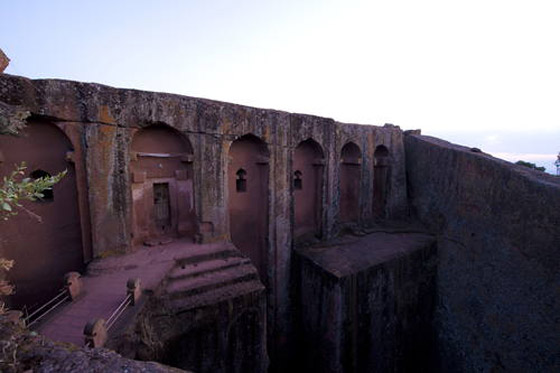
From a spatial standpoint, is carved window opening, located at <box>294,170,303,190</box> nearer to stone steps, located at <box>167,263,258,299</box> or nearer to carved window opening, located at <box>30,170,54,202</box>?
stone steps, located at <box>167,263,258,299</box>

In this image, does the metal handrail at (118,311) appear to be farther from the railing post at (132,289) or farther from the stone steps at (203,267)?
the stone steps at (203,267)

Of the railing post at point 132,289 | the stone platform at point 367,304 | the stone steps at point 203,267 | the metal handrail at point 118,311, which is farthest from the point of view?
the stone platform at point 367,304

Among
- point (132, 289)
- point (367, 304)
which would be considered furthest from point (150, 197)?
point (367, 304)

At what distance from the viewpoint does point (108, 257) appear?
20.7 feet

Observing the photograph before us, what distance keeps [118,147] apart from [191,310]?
14.0ft

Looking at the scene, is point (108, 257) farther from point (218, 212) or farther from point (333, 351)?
point (333, 351)

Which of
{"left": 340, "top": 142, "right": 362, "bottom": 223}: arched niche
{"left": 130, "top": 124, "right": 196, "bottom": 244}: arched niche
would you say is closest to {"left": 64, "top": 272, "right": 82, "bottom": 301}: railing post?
{"left": 130, "top": 124, "right": 196, "bottom": 244}: arched niche

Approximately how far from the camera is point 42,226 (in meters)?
6.11

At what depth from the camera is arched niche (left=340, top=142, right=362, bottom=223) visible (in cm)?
1144

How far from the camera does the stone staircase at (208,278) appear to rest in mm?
5434

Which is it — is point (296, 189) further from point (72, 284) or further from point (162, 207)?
point (72, 284)

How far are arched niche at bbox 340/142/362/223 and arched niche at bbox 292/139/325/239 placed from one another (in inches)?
62.8

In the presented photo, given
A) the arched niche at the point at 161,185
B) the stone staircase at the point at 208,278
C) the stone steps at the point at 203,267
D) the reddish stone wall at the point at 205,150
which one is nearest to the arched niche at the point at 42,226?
the reddish stone wall at the point at 205,150

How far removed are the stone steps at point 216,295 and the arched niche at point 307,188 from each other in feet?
14.3
